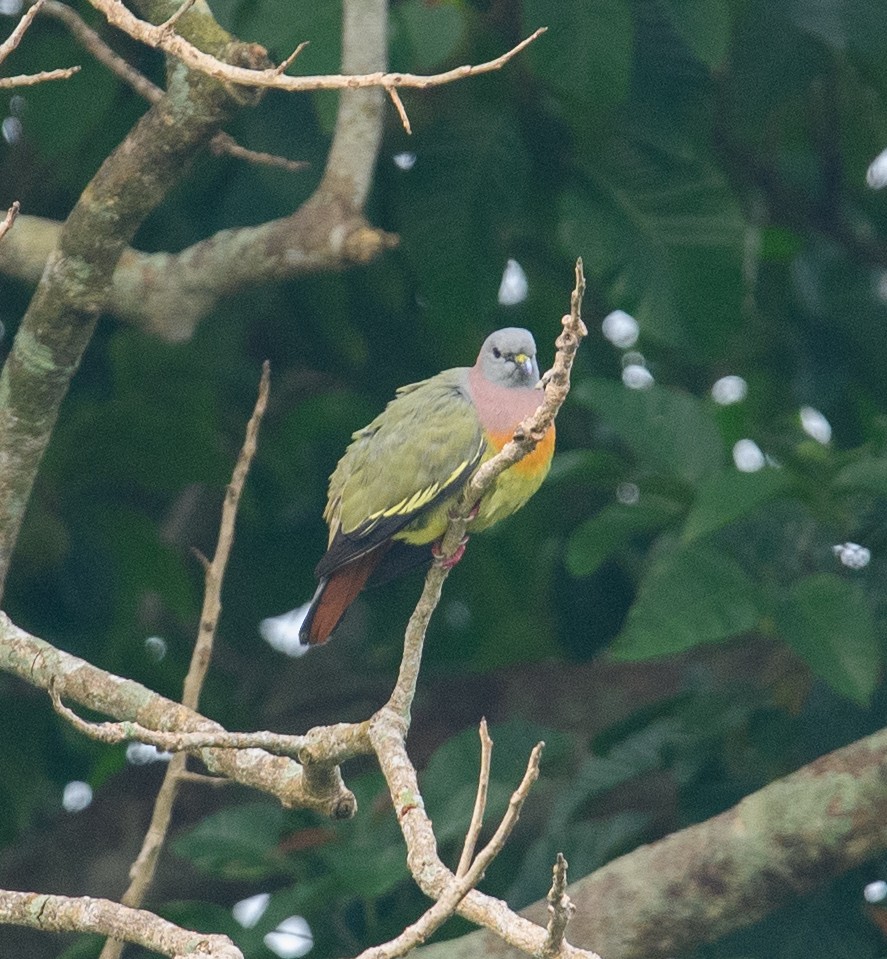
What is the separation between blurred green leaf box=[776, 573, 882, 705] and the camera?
3.76 m

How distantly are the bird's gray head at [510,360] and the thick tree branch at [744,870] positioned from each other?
111 centimetres

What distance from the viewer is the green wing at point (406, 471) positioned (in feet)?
12.2

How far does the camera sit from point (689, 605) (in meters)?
3.88

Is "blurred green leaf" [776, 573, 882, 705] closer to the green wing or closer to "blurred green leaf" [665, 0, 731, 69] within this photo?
the green wing

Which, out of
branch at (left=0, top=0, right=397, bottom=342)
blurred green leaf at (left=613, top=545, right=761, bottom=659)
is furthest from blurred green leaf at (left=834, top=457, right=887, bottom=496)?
branch at (left=0, top=0, right=397, bottom=342)

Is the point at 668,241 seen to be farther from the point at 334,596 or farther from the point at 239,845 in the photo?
the point at 239,845

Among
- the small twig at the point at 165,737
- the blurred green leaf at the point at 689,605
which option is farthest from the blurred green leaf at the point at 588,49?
the small twig at the point at 165,737

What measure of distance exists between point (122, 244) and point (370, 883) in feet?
4.84

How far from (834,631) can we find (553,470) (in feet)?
2.65

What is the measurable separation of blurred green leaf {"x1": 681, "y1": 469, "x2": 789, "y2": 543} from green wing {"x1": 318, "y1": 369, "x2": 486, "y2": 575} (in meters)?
0.53

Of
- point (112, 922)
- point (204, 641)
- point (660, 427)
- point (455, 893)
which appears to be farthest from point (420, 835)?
point (660, 427)

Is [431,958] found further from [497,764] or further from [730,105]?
[730,105]

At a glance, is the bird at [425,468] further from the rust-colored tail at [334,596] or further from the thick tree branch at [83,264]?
the thick tree branch at [83,264]

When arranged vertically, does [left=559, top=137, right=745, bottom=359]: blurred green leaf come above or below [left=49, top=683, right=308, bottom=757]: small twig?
below
